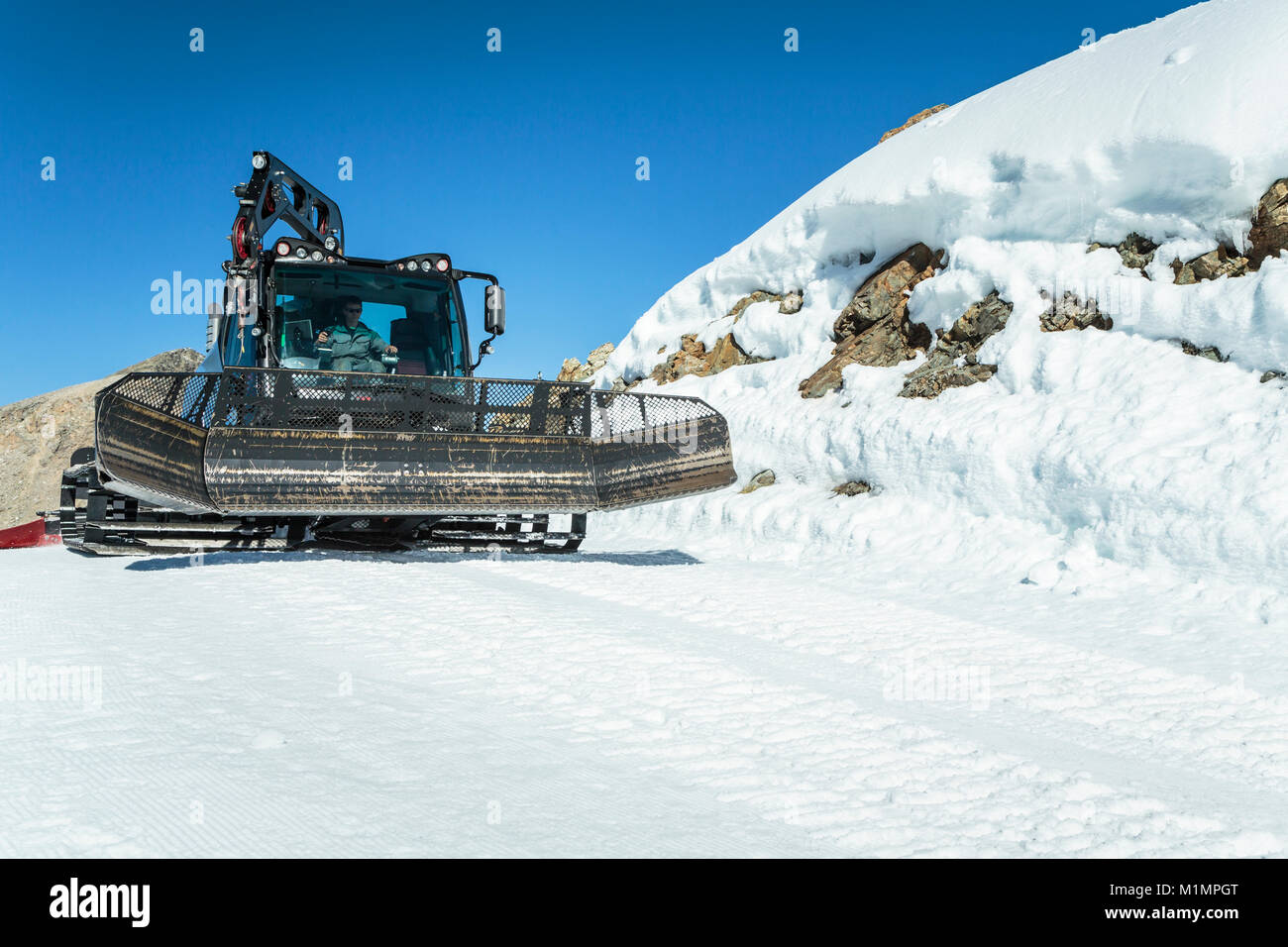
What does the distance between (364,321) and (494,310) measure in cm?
122

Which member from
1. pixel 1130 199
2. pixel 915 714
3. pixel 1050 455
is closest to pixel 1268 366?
pixel 1050 455

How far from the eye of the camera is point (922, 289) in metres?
11.2

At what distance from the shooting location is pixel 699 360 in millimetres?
15203

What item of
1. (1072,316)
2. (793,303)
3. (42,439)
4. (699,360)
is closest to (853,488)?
(1072,316)

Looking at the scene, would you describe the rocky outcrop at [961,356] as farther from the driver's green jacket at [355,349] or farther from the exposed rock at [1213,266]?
the driver's green jacket at [355,349]

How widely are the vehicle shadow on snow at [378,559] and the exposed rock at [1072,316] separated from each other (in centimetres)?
448

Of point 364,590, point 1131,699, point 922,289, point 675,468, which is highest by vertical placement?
point 922,289

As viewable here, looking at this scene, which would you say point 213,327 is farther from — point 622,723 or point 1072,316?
point 1072,316

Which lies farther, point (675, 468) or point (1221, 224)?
point (1221, 224)

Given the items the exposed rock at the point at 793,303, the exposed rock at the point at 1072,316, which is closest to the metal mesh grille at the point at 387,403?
the exposed rock at the point at 1072,316

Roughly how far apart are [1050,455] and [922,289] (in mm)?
4213

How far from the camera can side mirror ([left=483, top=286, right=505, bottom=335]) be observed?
28.8ft

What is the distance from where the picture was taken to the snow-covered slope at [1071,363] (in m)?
6.56
